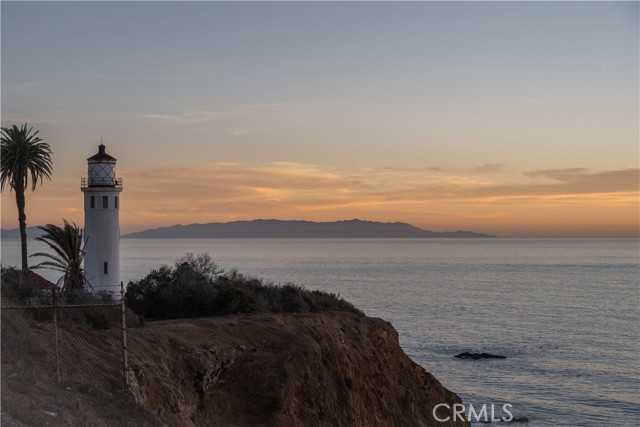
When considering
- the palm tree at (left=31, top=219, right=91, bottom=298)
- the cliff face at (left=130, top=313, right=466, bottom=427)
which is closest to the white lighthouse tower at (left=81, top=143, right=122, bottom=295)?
the palm tree at (left=31, top=219, right=91, bottom=298)

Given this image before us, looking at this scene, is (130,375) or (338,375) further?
(338,375)

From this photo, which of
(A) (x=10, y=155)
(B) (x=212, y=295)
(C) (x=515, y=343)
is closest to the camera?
(B) (x=212, y=295)

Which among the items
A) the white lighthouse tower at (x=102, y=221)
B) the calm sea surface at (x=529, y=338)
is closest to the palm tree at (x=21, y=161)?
the white lighthouse tower at (x=102, y=221)

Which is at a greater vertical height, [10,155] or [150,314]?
[10,155]

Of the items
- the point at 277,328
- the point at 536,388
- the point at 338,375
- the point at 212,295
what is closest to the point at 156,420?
the point at 277,328

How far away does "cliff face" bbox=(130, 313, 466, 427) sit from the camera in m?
20.8

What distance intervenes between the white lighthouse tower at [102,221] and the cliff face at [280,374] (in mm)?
11917

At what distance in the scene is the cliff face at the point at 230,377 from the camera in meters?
15.1

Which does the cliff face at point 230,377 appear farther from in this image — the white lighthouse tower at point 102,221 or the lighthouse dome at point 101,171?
the lighthouse dome at point 101,171

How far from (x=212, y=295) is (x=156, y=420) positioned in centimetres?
1661

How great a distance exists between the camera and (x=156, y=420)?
1592cm

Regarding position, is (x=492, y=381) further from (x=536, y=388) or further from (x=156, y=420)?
(x=156, y=420)

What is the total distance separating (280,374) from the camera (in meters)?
24.4

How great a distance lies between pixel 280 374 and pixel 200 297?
914cm
